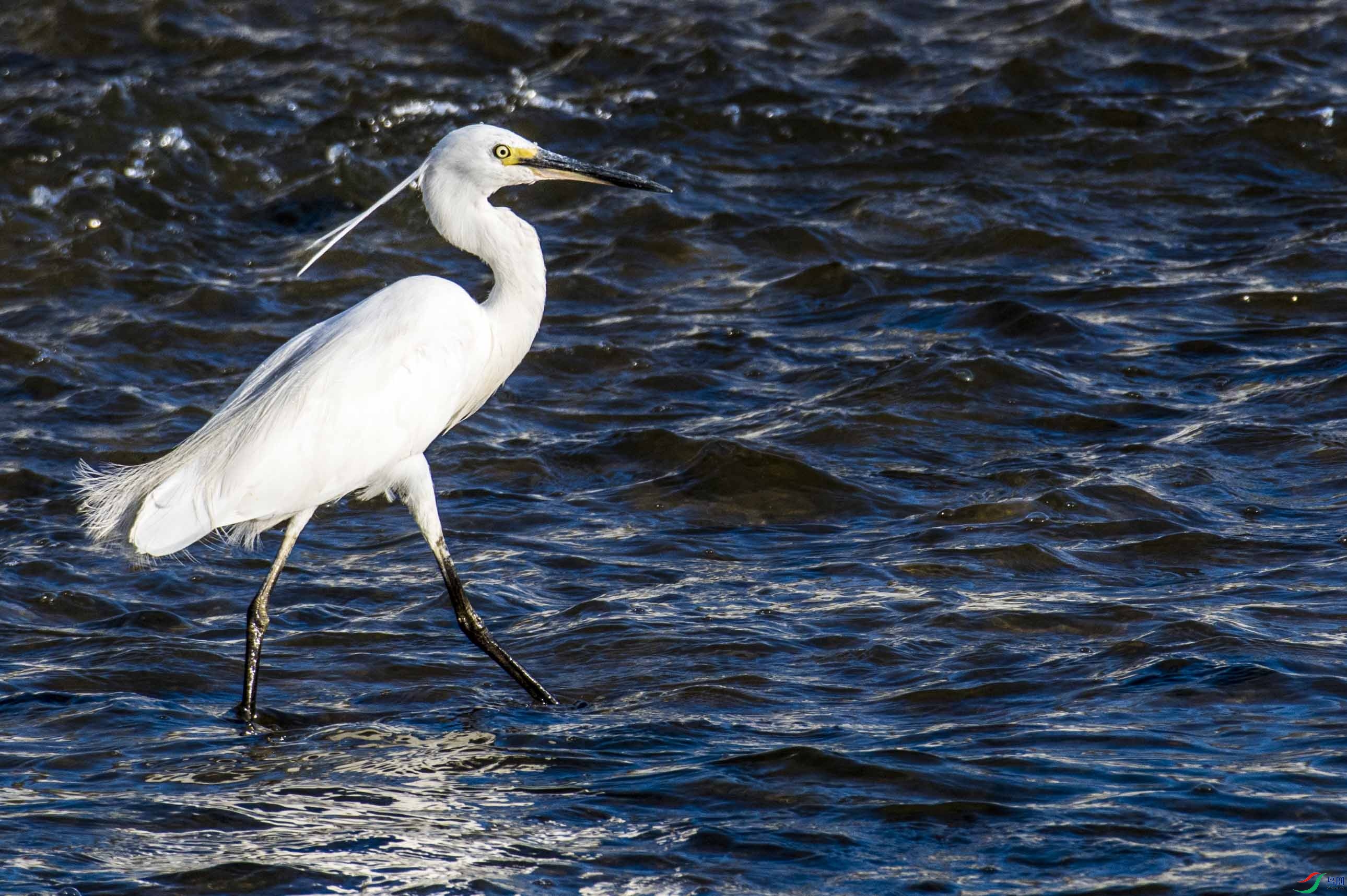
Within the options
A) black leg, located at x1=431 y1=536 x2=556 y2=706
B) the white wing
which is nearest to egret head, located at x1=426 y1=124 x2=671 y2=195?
the white wing

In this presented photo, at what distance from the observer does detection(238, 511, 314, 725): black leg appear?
16.1 ft

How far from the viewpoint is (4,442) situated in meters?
7.15

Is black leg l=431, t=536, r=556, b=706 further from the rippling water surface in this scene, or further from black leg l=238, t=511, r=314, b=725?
black leg l=238, t=511, r=314, b=725

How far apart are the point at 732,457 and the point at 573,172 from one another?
65.9 inches

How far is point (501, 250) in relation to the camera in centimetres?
540

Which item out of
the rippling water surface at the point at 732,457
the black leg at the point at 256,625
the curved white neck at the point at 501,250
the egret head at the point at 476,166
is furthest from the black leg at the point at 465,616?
the egret head at the point at 476,166

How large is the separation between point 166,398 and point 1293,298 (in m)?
5.39

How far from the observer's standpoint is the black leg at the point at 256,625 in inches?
193

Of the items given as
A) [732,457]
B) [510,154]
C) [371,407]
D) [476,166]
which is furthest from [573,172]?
[732,457]

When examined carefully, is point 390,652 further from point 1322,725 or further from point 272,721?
point 1322,725

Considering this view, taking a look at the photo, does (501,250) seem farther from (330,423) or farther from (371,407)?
(330,423)

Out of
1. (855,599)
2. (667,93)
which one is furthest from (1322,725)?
(667,93)

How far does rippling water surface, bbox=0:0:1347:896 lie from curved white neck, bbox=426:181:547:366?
3.30ft

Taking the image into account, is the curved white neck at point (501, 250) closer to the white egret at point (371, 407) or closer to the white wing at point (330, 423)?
the white egret at point (371, 407)
